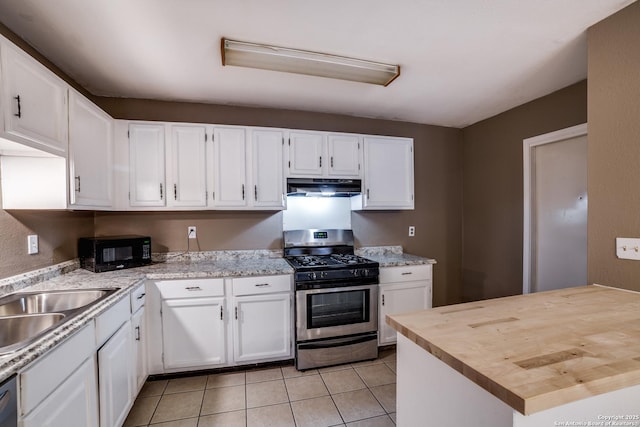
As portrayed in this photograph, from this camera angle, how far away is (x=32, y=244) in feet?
5.85

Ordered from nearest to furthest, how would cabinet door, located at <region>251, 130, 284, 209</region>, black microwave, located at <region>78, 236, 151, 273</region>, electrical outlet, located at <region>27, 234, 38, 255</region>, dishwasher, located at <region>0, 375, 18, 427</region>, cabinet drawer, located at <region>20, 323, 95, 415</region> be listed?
dishwasher, located at <region>0, 375, 18, 427</region> → cabinet drawer, located at <region>20, 323, 95, 415</region> → electrical outlet, located at <region>27, 234, 38, 255</region> → black microwave, located at <region>78, 236, 151, 273</region> → cabinet door, located at <region>251, 130, 284, 209</region>

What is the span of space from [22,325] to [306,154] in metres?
2.20

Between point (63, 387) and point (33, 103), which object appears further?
point (33, 103)

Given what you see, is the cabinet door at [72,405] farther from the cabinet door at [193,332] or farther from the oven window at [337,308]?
the oven window at [337,308]

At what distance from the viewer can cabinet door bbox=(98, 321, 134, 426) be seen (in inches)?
56.9

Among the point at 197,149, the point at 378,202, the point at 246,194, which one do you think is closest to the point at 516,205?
the point at 378,202

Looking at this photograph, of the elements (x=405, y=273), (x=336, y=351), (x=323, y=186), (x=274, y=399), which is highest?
(x=323, y=186)

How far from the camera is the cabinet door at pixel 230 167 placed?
8.29ft

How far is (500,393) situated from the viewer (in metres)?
0.63

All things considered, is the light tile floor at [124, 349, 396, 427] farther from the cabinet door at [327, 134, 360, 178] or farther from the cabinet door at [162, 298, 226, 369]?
the cabinet door at [327, 134, 360, 178]

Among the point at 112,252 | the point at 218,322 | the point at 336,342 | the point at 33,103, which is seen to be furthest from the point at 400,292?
the point at 33,103

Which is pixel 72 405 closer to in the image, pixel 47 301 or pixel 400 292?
pixel 47 301

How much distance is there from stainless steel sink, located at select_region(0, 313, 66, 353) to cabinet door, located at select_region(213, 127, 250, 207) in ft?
4.57

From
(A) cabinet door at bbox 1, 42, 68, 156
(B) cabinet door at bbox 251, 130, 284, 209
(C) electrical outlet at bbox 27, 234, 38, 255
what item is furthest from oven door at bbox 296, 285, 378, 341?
(A) cabinet door at bbox 1, 42, 68, 156
